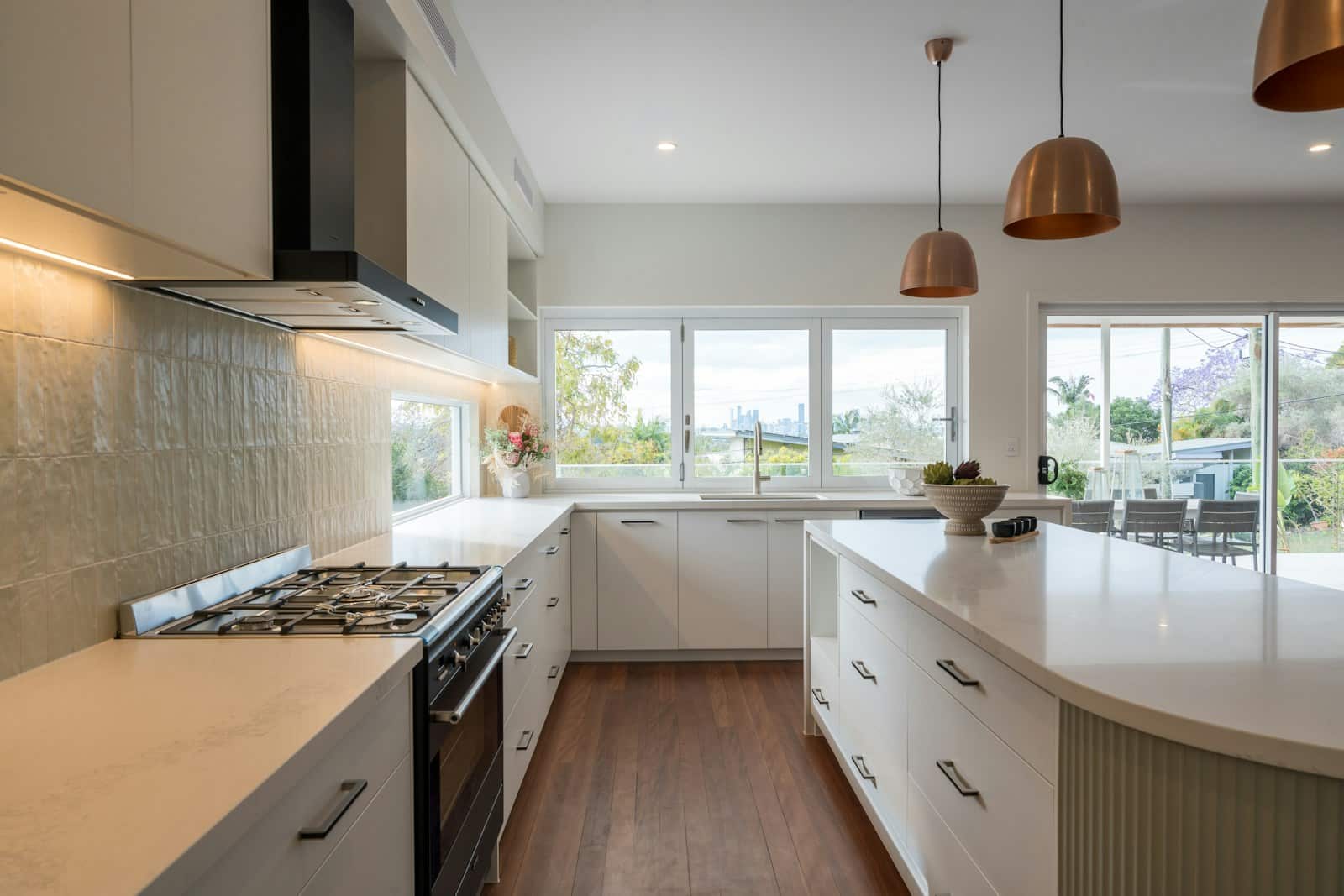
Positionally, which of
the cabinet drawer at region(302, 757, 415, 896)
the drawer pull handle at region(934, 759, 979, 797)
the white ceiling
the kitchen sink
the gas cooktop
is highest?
the white ceiling

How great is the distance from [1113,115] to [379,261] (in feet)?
10.2

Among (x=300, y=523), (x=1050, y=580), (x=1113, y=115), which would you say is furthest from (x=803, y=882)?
(x=1113, y=115)

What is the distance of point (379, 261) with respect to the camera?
77.3 inches

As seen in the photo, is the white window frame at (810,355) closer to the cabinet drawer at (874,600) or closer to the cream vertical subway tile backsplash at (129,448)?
the cabinet drawer at (874,600)

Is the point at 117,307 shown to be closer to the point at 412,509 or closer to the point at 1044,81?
the point at 412,509

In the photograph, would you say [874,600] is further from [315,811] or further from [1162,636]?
[315,811]

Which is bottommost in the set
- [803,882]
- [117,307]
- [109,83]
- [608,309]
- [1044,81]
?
[803,882]

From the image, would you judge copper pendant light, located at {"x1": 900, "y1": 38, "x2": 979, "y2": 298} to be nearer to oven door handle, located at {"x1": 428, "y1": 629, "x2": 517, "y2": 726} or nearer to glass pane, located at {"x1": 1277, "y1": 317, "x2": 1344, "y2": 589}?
Result: oven door handle, located at {"x1": 428, "y1": 629, "x2": 517, "y2": 726}

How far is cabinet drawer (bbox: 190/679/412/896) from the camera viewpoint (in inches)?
29.9

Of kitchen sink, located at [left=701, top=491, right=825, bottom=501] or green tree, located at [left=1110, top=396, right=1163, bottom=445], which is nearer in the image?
kitchen sink, located at [left=701, top=491, right=825, bottom=501]

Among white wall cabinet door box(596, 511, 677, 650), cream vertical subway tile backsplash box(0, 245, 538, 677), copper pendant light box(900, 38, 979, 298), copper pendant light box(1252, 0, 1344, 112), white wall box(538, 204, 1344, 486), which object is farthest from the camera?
white wall box(538, 204, 1344, 486)

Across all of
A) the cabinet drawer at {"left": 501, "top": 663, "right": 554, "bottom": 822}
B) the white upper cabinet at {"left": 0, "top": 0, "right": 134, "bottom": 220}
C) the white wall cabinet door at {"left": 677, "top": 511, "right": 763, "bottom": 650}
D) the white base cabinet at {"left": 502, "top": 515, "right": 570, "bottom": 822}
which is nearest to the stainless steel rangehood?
the white upper cabinet at {"left": 0, "top": 0, "right": 134, "bottom": 220}

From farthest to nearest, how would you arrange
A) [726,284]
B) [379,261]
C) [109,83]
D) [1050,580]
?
[726,284]
[379,261]
[1050,580]
[109,83]

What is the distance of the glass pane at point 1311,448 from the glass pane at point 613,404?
3852 mm
